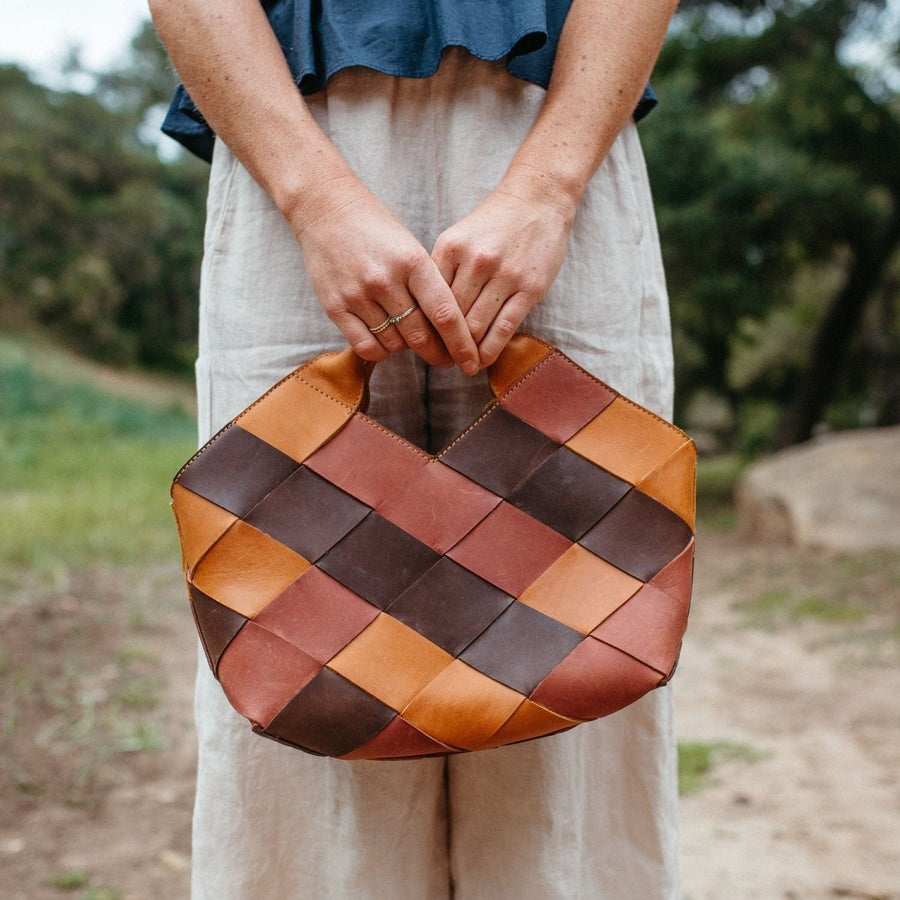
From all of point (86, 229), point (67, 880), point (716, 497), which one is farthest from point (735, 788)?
point (86, 229)

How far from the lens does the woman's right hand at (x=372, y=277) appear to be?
77 cm

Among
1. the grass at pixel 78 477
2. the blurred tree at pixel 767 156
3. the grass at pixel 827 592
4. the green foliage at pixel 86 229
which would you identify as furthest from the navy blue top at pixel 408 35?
the green foliage at pixel 86 229

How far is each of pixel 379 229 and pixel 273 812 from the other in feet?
1.97

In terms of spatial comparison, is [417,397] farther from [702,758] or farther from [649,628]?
[702,758]

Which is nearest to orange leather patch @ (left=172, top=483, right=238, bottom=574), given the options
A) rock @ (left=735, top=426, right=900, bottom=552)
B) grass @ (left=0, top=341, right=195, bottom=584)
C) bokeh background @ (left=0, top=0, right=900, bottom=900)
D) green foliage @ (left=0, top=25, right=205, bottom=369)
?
bokeh background @ (left=0, top=0, right=900, bottom=900)

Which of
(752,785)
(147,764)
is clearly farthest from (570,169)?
(147,764)

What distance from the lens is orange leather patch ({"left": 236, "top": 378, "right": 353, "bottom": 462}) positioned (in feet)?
2.66

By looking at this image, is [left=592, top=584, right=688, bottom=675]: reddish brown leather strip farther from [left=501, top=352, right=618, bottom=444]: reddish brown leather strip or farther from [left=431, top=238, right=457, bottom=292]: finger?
[left=431, top=238, right=457, bottom=292]: finger

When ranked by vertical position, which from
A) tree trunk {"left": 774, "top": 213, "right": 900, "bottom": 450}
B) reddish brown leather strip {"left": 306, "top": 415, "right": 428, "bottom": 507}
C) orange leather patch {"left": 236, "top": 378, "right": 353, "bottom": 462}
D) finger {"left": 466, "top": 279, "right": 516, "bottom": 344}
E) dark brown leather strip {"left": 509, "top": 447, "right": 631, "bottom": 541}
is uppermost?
tree trunk {"left": 774, "top": 213, "right": 900, "bottom": 450}

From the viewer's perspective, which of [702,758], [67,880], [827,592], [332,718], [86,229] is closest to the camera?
[332,718]

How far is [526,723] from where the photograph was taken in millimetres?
750

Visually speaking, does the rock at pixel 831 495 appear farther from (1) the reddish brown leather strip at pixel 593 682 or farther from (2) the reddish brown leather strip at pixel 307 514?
(2) the reddish brown leather strip at pixel 307 514

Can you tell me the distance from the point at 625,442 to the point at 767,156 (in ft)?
17.6

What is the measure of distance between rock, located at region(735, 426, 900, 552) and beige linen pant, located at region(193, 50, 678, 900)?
384 centimetres
